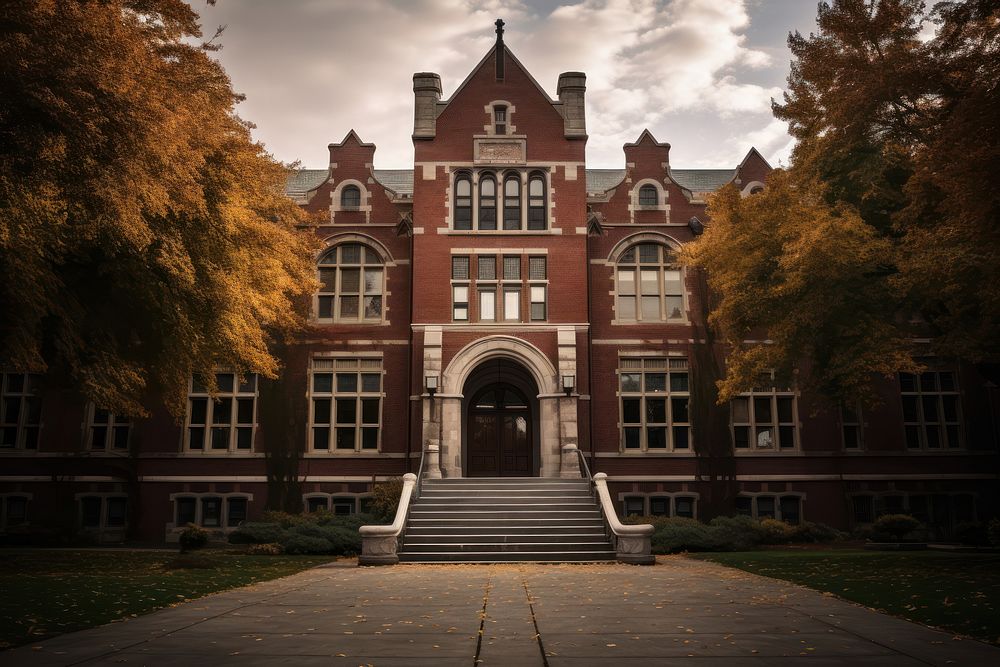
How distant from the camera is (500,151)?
987 inches

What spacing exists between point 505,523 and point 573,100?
46.5ft

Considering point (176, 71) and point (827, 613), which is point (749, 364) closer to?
point (827, 613)

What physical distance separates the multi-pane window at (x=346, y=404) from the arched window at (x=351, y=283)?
169 centimetres

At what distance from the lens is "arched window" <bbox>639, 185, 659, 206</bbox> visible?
27.1m

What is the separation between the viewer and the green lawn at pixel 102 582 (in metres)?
8.48

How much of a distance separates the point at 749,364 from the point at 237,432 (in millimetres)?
16944

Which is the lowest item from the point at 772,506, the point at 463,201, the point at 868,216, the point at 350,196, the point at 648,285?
the point at 772,506

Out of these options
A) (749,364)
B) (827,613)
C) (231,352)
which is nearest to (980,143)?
(827,613)

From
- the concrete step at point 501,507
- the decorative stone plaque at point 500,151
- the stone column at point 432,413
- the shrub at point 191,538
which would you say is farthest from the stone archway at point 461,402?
the shrub at point 191,538

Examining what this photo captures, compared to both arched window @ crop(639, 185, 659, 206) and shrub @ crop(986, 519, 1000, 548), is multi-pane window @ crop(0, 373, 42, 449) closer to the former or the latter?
arched window @ crop(639, 185, 659, 206)

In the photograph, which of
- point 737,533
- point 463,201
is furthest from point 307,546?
point 463,201

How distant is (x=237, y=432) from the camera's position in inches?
1025

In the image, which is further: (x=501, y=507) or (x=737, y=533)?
(x=737, y=533)

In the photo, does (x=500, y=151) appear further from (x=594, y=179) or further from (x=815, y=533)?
(x=815, y=533)
